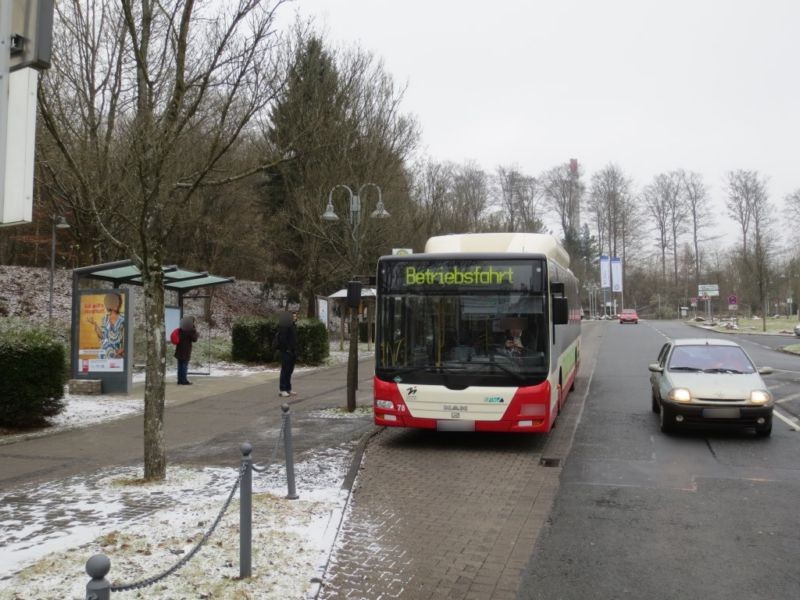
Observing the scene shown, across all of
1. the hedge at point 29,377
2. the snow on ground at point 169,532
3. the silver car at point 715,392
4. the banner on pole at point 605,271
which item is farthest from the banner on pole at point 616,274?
the snow on ground at point 169,532

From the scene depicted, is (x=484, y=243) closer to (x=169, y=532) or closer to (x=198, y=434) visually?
(x=198, y=434)

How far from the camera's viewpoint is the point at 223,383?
57.3 feet

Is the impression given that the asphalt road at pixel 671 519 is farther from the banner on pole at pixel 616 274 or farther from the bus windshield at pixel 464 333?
the banner on pole at pixel 616 274

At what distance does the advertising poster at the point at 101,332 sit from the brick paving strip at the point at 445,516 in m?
7.58

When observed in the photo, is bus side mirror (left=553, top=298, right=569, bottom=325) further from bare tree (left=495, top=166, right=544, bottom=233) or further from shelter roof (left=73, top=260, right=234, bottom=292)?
bare tree (left=495, top=166, right=544, bottom=233)

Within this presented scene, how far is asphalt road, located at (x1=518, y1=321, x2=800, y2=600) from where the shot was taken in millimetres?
4695

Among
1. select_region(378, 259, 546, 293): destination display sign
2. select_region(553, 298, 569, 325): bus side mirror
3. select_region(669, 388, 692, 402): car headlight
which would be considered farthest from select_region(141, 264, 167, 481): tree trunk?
select_region(669, 388, 692, 402): car headlight

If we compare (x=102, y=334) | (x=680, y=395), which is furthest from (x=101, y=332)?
(x=680, y=395)

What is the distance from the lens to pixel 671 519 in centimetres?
616

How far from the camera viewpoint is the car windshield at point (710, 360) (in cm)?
1069

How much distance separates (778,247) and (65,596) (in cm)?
7599

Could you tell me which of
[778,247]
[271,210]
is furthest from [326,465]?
[778,247]

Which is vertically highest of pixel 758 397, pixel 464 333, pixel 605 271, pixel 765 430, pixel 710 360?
pixel 605 271

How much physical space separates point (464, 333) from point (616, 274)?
76.5 m
